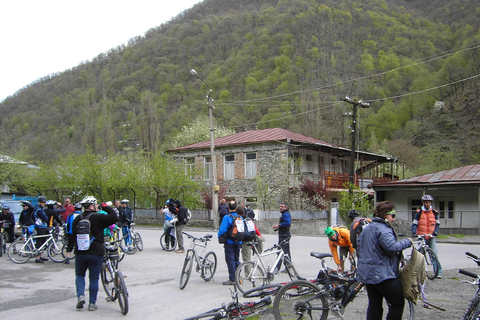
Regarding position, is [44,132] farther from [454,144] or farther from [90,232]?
[90,232]

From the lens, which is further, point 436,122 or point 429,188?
point 436,122

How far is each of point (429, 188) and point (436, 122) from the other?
161 ft

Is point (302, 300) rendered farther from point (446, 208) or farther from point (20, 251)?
point (446, 208)

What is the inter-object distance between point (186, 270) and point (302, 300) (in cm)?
410

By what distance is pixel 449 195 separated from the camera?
96.1 ft

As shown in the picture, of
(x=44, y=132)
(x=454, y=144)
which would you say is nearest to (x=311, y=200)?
(x=454, y=144)

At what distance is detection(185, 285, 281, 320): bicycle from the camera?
6.27 m

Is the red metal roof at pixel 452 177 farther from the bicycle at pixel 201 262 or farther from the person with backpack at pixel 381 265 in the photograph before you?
the person with backpack at pixel 381 265

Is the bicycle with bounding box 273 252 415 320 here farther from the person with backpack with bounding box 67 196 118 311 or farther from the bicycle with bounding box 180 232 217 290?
the bicycle with bounding box 180 232 217 290

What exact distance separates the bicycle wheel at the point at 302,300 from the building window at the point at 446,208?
25.7 metres

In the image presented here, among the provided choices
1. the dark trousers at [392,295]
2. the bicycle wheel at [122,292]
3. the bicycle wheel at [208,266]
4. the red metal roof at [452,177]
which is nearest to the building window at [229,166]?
the red metal roof at [452,177]

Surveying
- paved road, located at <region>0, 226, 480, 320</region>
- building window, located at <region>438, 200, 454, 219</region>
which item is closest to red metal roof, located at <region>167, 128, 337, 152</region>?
building window, located at <region>438, 200, 454, 219</region>

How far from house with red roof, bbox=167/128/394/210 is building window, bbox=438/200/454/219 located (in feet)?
27.3

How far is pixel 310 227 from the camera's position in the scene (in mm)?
29328
